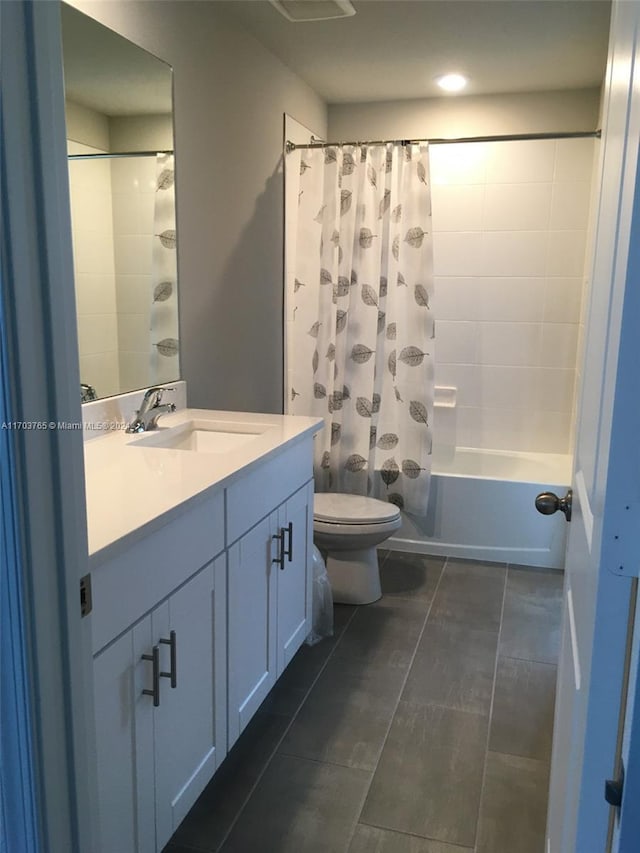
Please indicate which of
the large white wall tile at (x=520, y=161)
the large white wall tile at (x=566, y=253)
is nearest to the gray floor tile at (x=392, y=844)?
the large white wall tile at (x=566, y=253)

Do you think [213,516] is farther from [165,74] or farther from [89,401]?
[165,74]

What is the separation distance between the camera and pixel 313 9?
2428 mm

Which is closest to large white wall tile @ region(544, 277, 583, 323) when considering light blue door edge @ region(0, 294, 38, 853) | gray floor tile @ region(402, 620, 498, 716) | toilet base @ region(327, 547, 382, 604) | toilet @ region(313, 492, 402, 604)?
toilet @ region(313, 492, 402, 604)

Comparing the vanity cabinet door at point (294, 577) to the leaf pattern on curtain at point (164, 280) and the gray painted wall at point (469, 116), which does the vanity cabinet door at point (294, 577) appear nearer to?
the leaf pattern on curtain at point (164, 280)

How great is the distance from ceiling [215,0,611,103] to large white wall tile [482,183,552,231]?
492 mm

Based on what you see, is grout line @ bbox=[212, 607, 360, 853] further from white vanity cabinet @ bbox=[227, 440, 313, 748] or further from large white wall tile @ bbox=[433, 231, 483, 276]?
large white wall tile @ bbox=[433, 231, 483, 276]

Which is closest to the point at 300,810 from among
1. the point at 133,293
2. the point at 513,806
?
the point at 513,806

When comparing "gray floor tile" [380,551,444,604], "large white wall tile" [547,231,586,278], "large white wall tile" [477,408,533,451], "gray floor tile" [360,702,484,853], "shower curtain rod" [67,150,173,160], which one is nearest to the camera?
"gray floor tile" [360,702,484,853]

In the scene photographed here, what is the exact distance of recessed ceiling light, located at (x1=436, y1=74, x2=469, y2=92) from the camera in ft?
11.4

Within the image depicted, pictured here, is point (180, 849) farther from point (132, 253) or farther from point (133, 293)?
point (132, 253)

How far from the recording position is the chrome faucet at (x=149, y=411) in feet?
7.09

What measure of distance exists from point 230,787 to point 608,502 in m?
1.49

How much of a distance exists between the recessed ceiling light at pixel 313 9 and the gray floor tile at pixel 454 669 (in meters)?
2.27

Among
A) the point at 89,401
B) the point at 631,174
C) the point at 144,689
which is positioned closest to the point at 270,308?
the point at 89,401
